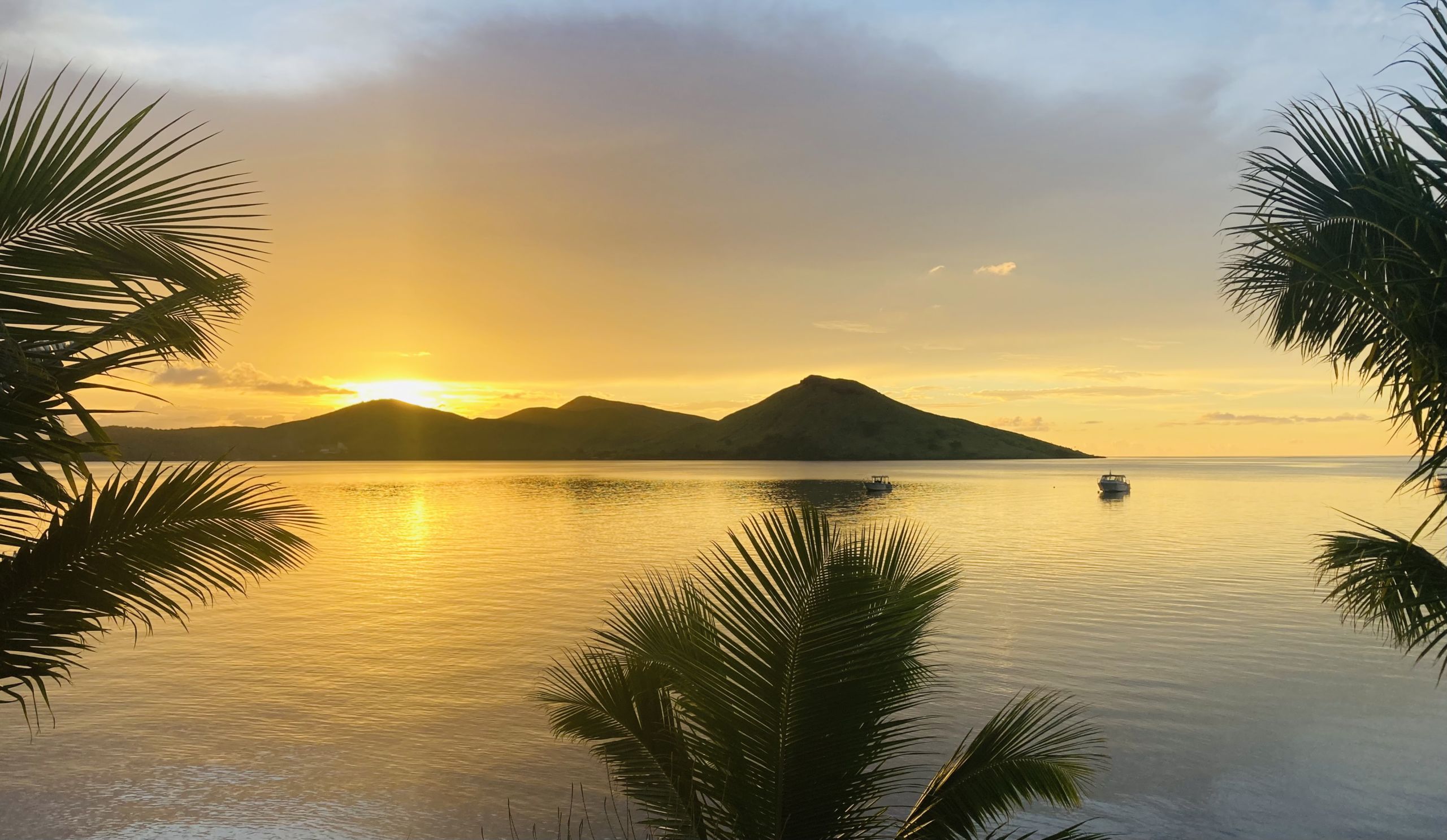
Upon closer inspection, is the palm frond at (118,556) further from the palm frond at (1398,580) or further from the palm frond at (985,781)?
the palm frond at (1398,580)

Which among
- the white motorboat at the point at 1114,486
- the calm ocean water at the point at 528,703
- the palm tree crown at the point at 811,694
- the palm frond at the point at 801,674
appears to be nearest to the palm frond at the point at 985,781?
the palm tree crown at the point at 811,694

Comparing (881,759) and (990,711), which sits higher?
(881,759)

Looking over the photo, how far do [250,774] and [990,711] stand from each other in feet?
38.7

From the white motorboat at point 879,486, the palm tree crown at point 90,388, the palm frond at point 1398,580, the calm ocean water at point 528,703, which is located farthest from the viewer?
the white motorboat at point 879,486

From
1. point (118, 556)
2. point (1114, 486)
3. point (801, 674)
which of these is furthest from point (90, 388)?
point (1114, 486)

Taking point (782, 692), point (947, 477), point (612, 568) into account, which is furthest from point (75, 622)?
point (947, 477)

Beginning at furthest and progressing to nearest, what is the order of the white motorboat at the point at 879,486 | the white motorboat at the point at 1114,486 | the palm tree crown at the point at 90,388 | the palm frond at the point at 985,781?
the white motorboat at the point at 879,486 → the white motorboat at the point at 1114,486 → the palm frond at the point at 985,781 → the palm tree crown at the point at 90,388

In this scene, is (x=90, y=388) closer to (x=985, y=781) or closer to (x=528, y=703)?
(x=985, y=781)

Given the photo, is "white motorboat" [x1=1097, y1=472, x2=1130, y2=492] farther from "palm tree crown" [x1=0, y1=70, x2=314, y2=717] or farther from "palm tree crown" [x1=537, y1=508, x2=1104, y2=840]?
"palm tree crown" [x1=0, y1=70, x2=314, y2=717]

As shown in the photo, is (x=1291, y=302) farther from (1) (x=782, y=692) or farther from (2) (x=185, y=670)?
(2) (x=185, y=670)

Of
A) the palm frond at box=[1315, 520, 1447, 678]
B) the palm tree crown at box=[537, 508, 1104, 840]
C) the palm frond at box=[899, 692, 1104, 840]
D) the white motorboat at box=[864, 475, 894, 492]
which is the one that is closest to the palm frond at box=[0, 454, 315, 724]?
the palm tree crown at box=[537, 508, 1104, 840]

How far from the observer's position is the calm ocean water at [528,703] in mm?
11922

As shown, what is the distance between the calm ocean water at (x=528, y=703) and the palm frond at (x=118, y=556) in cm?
828

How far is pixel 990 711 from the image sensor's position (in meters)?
16.5
